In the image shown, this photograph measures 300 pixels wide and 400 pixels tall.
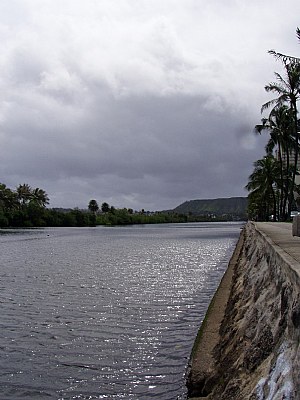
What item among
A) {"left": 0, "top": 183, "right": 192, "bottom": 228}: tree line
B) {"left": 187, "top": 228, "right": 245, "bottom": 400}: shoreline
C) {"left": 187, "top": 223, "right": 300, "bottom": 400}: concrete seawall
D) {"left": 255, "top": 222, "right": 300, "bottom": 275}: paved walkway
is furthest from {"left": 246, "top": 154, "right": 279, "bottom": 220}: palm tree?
{"left": 0, "top": 183, "right": 192, "bottom": 228}: tree line

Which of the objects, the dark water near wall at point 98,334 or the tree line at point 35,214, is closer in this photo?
the dark water near wall at point 98,334

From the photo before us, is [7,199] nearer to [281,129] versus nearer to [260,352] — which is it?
[281,129]

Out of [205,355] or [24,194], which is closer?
[205,355]

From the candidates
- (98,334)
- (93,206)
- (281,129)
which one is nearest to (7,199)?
(93,206)

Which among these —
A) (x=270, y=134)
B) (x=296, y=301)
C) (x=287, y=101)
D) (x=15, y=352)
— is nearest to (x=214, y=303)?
(x=15, y=352)

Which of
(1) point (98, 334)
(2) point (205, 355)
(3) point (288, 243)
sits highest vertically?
(3) point (288, 243)

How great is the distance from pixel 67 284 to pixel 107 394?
11.0 m

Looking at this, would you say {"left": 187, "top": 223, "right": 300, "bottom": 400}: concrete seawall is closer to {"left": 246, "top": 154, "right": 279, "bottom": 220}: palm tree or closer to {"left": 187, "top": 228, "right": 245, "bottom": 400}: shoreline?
{"left": 187, "top": 228, "right": 245, "bottom": 400}: shoreline

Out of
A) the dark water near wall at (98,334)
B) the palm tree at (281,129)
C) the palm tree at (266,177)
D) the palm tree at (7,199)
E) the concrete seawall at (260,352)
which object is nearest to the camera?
the concrete seawall at (260,352)

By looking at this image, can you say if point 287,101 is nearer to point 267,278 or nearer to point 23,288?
point 23,288

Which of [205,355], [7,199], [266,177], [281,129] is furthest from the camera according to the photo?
[7,199]

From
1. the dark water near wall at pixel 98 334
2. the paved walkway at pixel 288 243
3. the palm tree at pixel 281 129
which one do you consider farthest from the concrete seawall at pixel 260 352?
the palm tree at pixel 281 129

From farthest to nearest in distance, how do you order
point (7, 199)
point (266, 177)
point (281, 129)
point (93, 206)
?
point (93, 206)
point (7, 199)
point (266, 177)
point (281, 129)

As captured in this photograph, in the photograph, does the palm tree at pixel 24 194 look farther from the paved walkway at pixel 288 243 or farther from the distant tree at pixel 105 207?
the paved walkway at pixel 288 243
